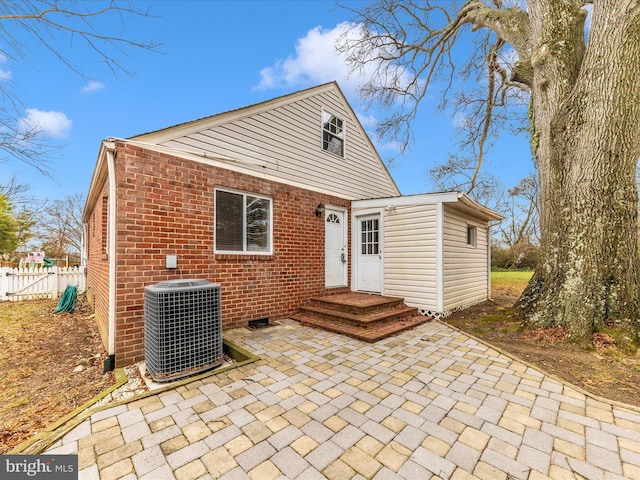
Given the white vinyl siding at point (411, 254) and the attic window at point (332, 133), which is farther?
the attic window at point (332, 133)

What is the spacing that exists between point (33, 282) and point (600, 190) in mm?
15396

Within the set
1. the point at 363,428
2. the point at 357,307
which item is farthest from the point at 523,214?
the point at 363,428

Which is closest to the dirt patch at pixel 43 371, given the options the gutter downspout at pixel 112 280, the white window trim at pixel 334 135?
the gutter downspout at pixel 112 280

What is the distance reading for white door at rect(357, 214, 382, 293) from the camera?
6.80 meters

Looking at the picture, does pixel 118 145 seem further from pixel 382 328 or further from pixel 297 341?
pixel 382 328

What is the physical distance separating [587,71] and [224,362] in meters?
7.41

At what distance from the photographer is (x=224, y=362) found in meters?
3.52

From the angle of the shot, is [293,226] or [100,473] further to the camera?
[293,226]

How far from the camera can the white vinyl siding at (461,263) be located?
237 inches

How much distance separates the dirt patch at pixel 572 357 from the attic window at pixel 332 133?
5366 millimetres

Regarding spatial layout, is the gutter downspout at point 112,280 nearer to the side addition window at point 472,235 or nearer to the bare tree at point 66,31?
the bare tree at point 66,31

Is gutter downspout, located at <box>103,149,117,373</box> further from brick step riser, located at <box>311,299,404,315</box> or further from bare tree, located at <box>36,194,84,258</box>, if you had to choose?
bare tree, located at <box>36,194,84,258</box>

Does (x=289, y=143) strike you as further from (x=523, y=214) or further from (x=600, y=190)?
(x=523, y=214)

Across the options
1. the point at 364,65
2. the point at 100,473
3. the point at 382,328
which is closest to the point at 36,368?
the point at 100,473
